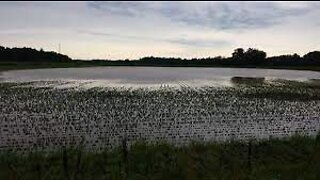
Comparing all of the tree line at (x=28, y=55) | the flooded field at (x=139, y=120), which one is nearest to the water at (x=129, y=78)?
the flooded field at (x=139, y=120)

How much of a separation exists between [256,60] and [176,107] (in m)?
122

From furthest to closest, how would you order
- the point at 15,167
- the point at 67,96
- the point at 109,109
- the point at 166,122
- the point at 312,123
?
the point at 67,96 → the point at 109,109 → the point at 312,123 → the point at 166,122 → the point at 15,167

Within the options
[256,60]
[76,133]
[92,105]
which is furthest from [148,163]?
[256,60]

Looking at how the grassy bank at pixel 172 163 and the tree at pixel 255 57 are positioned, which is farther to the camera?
the tree at pixel 255 57

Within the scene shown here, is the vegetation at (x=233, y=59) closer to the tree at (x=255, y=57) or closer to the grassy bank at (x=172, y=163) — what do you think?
the tree at (x=255, y=57)

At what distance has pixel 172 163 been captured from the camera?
38.9 feet

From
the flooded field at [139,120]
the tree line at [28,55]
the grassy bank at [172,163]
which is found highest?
the tree line at [28,55]

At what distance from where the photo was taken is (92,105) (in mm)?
26625

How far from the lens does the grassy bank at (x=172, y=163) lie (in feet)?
35.4

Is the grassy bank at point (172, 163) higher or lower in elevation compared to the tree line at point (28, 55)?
lower

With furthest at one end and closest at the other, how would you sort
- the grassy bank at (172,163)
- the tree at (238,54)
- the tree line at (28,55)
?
the tree at (238,54) → the tree line at (28,55) → the grassy bank at (172,163)

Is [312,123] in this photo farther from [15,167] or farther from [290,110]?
[15,167]

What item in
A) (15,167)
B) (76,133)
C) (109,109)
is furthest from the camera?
(109,109)

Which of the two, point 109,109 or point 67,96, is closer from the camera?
point 109,109
